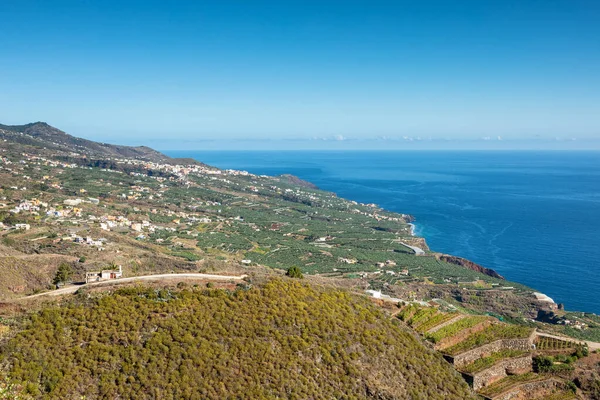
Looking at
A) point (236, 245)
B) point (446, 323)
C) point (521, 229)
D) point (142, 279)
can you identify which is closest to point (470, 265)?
point (236, 245)

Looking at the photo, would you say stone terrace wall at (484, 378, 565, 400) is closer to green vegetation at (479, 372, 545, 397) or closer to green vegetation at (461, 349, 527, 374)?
green vegetation at (479, 372, 545, 397)

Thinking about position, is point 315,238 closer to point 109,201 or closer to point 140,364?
point 109,201

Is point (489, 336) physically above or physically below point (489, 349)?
above

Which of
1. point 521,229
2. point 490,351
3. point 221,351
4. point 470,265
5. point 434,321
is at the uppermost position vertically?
point 221,351

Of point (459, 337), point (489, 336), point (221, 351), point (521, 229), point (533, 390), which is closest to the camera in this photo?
point (221, 351)

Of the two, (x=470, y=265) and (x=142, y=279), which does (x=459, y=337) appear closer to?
(x=142, y=279)

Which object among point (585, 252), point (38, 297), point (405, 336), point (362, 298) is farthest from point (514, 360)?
point (585, 252)

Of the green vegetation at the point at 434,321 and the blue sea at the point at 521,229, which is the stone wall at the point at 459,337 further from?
the blue sea at the point at 521,229
